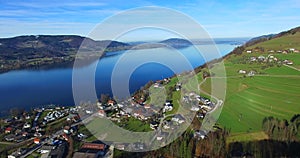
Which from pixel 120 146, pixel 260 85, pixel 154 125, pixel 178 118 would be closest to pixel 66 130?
pixel 120 146

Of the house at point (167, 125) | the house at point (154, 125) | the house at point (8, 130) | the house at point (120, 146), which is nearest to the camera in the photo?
the house at point (120, 146)

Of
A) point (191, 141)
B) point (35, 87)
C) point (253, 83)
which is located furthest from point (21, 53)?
point (191, 141)

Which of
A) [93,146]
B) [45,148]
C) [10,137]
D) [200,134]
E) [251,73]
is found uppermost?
[251,73]

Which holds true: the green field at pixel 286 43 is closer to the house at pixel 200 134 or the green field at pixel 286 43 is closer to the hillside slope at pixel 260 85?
the hillside slope at pixel 260 85

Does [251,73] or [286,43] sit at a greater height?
[286,43]

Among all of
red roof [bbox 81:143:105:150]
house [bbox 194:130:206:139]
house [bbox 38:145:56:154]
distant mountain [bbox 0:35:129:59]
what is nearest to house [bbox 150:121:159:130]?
house [bbox 194:130:206:139]

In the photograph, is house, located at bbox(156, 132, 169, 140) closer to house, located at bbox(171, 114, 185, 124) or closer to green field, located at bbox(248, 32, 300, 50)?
house, located at bbox(171, 114, 185, 124)

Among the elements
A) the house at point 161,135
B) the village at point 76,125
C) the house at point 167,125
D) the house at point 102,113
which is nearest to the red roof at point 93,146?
the village at point 76,125

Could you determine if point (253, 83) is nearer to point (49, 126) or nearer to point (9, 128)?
point (49, 126)

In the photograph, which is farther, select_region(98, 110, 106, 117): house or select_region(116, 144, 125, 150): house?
select_region(98, 110, 106, 117): house

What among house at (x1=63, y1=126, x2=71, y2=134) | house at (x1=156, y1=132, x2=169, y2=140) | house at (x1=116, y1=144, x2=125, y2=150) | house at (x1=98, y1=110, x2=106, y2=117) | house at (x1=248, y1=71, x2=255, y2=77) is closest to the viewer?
house at (x1=116, y1=144, x2=125, y2=150)

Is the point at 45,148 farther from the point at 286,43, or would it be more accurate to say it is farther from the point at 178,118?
the point at 286,43

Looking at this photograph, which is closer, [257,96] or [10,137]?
[10,137]
